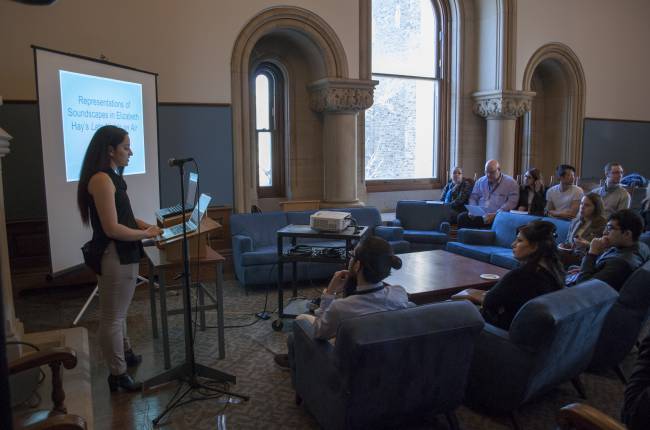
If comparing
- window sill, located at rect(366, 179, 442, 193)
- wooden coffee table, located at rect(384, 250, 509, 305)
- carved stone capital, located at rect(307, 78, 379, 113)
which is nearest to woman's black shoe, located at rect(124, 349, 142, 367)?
wooden coffee table, located at rect(384, 250, 509, 305)

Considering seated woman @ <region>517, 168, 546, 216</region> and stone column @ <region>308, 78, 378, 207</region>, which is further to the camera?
stone column @ <region>308, 78, 378, 207</region>

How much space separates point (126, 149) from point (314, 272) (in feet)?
9.87

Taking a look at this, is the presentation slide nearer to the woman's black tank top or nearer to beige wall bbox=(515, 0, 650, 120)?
the woman's black tank top

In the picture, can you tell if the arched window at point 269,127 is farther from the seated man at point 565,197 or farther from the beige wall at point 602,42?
the beige wall at point 602,42

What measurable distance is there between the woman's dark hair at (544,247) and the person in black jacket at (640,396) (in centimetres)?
132

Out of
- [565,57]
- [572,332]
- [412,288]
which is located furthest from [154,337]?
[565,57]

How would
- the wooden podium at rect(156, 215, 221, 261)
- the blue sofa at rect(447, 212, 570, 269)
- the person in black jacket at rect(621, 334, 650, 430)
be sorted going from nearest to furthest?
1. the person in black jacket at rect(621, 334, 650, 430)
2. the wooden podium at rect(156, 215, 221, 261)
3. the blue sofa at rect(447, 212, 570, 269)

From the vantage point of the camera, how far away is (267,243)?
5871 millimetres

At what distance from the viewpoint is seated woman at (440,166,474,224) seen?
704 centimetres

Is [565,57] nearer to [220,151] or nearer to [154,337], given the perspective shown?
[220,151]

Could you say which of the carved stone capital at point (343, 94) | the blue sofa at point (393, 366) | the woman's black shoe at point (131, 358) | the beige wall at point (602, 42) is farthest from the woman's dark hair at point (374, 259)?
the beige wall at point (602, 42)

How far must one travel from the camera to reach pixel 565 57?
9102mm

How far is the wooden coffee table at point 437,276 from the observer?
154 inches

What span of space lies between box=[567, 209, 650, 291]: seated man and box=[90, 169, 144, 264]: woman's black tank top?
117 inches
